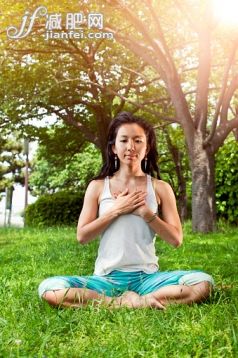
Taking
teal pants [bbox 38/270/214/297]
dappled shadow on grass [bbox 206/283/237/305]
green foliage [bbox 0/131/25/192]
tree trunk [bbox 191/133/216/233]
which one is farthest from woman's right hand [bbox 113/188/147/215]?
green foliage [bbox 0/131/25/192]

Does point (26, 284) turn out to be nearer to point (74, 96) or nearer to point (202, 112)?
point (202, 112)

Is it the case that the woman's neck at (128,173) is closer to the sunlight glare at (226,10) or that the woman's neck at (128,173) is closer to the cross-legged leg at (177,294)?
the cross-legged leg at (177,294)

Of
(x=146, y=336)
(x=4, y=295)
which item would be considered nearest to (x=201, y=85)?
(x=4, y=295)

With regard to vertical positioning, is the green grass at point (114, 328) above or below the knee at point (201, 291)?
below

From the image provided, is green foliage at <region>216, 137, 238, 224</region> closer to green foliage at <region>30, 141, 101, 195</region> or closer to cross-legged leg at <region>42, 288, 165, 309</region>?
cross-legged leg at <region>42, 288, 165, 309</region>

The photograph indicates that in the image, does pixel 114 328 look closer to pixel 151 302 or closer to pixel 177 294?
pixel 151 302

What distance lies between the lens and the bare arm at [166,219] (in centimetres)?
411

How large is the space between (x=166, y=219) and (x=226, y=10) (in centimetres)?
809

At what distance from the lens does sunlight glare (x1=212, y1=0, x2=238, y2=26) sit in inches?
439

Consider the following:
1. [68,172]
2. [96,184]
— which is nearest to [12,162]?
[68,172]

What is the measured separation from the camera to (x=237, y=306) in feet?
13.1

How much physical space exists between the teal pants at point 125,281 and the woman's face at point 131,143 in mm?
838

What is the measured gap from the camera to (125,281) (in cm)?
428

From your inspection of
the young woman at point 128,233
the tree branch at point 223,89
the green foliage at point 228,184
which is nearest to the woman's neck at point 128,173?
the young woman at point 128,233
